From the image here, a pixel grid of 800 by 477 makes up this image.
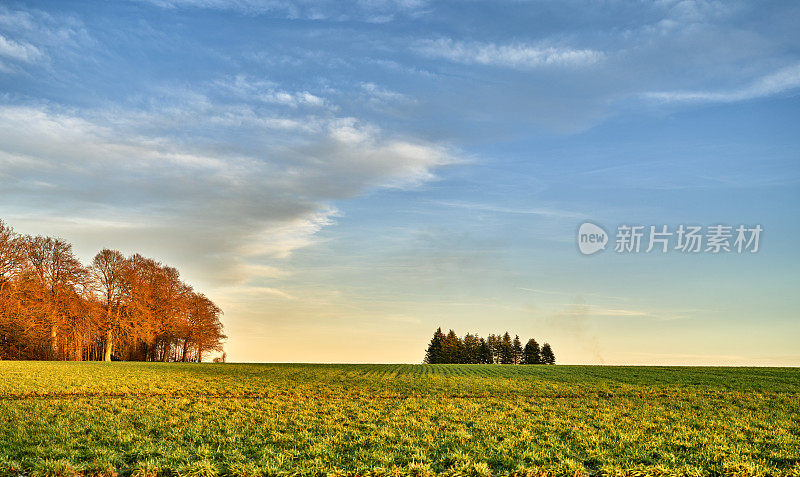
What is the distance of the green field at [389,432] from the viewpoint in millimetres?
11992

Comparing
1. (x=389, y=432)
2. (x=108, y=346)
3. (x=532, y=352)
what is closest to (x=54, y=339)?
(x=108, y=346)

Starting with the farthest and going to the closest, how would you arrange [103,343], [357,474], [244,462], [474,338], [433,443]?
1. [474,338]
2. [103,343]
3. [433,443]
4. [244,462]
5. [357,474]

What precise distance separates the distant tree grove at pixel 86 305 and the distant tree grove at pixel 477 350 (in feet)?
150

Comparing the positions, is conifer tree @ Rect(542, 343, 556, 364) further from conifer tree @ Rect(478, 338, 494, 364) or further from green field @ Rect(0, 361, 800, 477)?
green field @ Rect(0, 361, 800, 477)

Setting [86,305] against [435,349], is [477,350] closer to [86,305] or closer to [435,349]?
[435,349]

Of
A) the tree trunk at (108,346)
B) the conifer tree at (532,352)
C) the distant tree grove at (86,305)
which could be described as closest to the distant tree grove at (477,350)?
the conifer tree at (532,352)

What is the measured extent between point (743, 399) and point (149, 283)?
64276 millimetres

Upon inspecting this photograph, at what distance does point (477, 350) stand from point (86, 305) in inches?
2673

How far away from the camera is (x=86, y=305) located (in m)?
60.8

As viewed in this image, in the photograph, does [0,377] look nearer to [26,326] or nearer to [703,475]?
[26,326]

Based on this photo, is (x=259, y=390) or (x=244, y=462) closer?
(x=244, y=462)

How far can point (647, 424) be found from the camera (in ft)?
60.2

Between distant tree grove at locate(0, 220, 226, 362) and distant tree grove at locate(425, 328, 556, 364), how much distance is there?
45.9 meters

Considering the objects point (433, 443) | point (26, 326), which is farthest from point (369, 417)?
point (26, 326)
